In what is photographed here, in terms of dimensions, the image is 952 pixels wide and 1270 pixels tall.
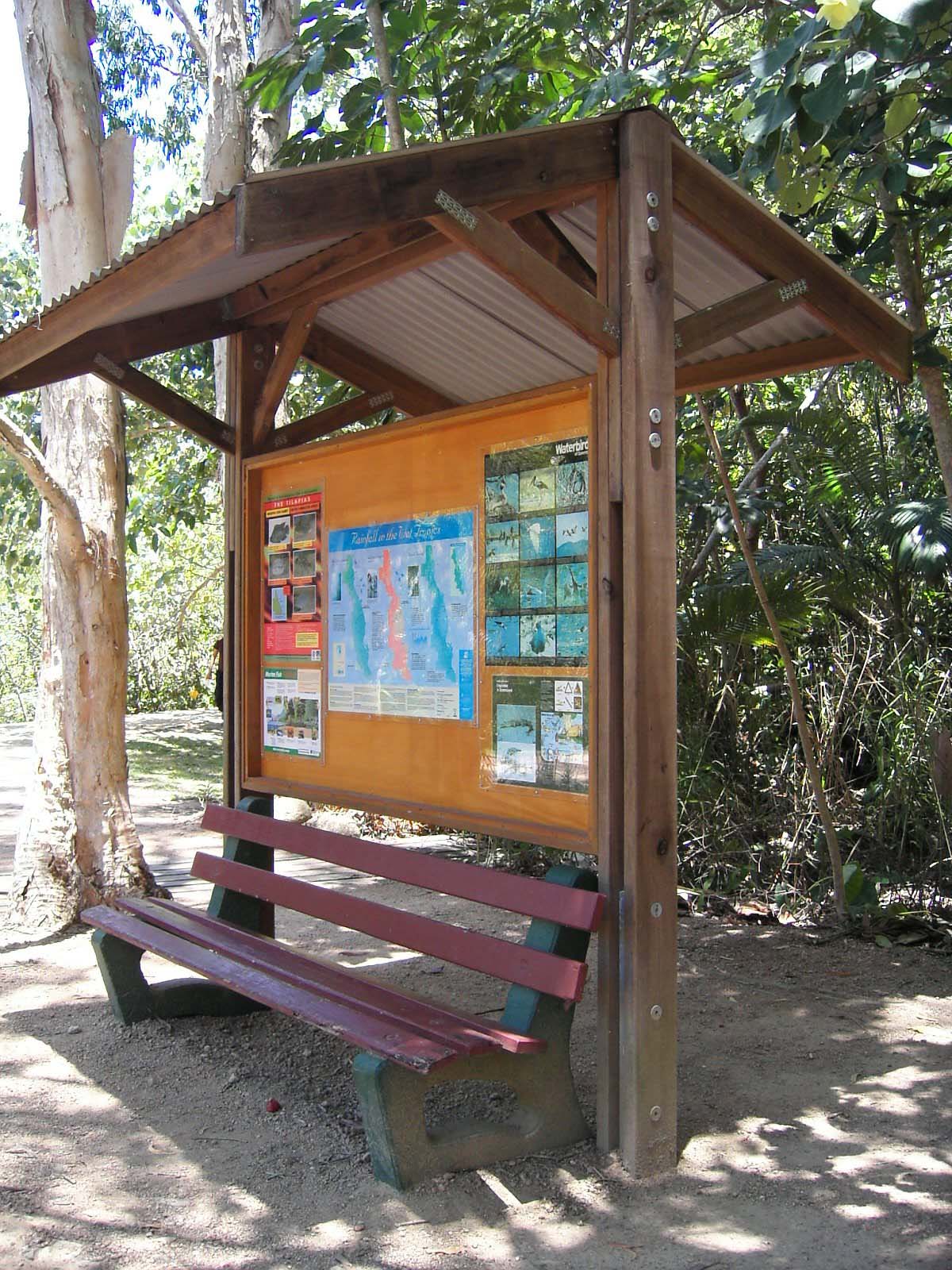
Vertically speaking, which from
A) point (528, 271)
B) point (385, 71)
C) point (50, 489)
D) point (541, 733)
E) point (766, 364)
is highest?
point (385, 71)

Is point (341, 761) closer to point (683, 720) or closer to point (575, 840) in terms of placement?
point (575, 840)

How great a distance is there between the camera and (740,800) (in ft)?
23.6

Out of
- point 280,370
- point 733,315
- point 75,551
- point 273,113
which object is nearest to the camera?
point 733,315

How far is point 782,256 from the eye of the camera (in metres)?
4.17

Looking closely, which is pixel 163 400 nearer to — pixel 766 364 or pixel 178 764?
pixel 766 364

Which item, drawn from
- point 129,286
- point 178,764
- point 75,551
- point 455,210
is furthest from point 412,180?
point 178,764

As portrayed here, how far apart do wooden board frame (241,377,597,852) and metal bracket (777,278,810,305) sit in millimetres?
964

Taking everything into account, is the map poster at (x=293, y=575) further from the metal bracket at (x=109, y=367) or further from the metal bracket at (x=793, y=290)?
the metal bracket at (x=793, y=290)

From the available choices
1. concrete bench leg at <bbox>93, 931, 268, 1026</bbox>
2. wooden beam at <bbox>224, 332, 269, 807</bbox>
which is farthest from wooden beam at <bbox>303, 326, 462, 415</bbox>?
concrete bench leg at <bbox>93, 931, 268, 1026</bbox>

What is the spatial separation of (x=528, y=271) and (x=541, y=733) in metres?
1.42

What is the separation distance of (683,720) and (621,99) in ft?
11.5

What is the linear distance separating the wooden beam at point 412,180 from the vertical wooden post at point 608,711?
0.98 ft

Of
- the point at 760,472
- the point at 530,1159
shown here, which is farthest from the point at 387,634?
the point at 760,472

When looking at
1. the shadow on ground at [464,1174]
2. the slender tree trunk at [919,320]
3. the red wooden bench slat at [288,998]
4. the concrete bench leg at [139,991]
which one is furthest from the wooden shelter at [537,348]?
the concrete bench leg at [139,991]
